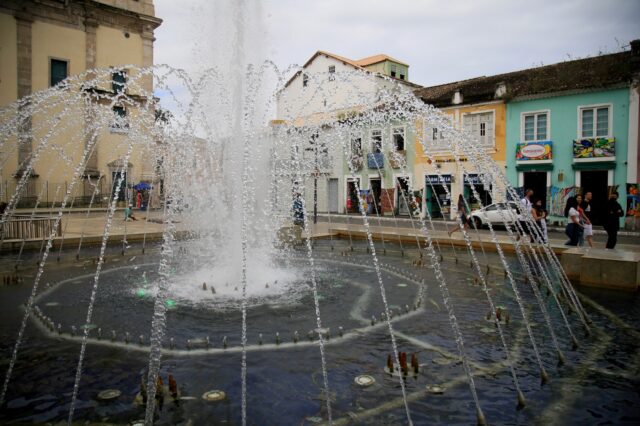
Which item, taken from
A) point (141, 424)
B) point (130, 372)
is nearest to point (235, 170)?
point (130, 372)

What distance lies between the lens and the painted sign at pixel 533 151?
25891 mm

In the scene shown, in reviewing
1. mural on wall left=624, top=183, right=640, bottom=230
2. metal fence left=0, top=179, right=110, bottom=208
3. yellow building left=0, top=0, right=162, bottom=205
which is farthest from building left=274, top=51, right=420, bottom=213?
mural on wall left=624, top=183, right=640, bottom=230

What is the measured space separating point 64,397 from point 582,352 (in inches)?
216

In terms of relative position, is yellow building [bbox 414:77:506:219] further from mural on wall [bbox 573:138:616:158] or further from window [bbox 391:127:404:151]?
mural on wall [bbox 573:138:616:158]

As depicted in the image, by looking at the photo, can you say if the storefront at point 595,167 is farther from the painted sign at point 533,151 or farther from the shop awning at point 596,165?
the painted sign at point 533,151

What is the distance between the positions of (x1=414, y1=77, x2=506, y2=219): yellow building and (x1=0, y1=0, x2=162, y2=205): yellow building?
19472 mm

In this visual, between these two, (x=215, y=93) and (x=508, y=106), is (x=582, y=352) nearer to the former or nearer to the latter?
(x=215, y=93)

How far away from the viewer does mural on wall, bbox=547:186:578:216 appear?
25061 millimetres

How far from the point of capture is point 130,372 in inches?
180

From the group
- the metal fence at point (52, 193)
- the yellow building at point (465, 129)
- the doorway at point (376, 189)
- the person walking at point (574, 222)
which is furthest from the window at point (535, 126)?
the metal fence at point (52, 193)

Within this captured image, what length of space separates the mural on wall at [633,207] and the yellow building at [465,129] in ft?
21.1

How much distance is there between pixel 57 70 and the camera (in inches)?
1258

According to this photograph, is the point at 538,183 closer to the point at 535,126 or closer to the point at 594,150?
the point at 535,126

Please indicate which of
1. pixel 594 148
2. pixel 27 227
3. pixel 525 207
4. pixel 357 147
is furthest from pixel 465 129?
pixel 27 227
